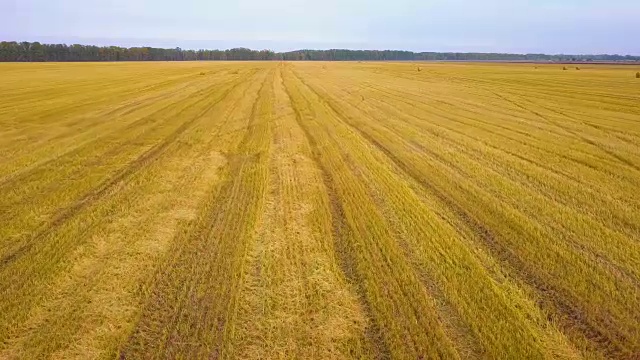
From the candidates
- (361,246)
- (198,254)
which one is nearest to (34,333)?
(198,254)

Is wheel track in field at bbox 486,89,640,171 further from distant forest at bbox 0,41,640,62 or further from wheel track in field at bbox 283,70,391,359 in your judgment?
distant forest at bbox 0,41,640,62

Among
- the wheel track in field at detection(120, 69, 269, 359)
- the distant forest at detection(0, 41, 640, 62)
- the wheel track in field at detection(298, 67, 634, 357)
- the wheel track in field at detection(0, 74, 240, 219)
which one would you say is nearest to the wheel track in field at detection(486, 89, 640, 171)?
the wheel track in field at detection(298, 67, 634, 357)

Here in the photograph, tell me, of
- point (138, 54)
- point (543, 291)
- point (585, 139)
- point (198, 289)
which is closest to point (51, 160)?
point (198, 289)

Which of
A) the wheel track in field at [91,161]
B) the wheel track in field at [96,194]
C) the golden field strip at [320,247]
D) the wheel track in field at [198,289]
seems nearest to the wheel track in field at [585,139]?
the golden field strip at [320,247]

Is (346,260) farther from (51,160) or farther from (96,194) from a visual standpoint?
(51,160)

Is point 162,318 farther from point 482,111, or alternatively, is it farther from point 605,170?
point 482,111

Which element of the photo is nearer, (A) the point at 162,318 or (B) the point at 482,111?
(A) the point at 162,318
